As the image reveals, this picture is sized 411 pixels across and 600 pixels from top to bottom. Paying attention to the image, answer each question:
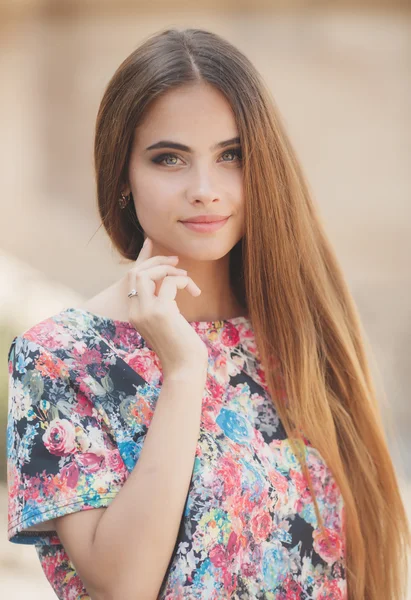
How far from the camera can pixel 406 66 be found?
24.9 ft

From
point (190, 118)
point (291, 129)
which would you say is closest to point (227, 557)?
point (190, 118)

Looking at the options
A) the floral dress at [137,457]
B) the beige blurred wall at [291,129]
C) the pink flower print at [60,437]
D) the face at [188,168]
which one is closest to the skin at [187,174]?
the face at [188,168]

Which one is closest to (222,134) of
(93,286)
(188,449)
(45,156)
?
(188,449)

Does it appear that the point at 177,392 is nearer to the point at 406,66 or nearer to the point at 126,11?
the point at 126,11

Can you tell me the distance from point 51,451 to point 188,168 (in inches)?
24.6

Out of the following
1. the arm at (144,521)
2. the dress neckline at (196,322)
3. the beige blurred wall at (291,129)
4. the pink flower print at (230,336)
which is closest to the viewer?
the arm at (144,521)

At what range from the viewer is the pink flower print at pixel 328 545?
1.69 metres

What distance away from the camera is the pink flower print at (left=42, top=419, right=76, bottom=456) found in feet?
4.88

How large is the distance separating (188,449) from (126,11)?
250 inches

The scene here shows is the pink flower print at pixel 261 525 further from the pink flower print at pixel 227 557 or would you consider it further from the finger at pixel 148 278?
the finger at pixel 148 278

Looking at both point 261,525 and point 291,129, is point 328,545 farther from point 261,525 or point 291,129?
point 291,129

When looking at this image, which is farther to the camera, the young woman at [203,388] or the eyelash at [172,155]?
the eyelash at [172,155]

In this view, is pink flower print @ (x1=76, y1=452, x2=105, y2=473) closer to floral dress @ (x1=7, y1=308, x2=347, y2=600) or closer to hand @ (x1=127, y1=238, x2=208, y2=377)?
floral dress @ (x1=7, y1=308, x2=347, y2=600)

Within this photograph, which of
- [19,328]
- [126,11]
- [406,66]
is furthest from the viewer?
[406,66]
